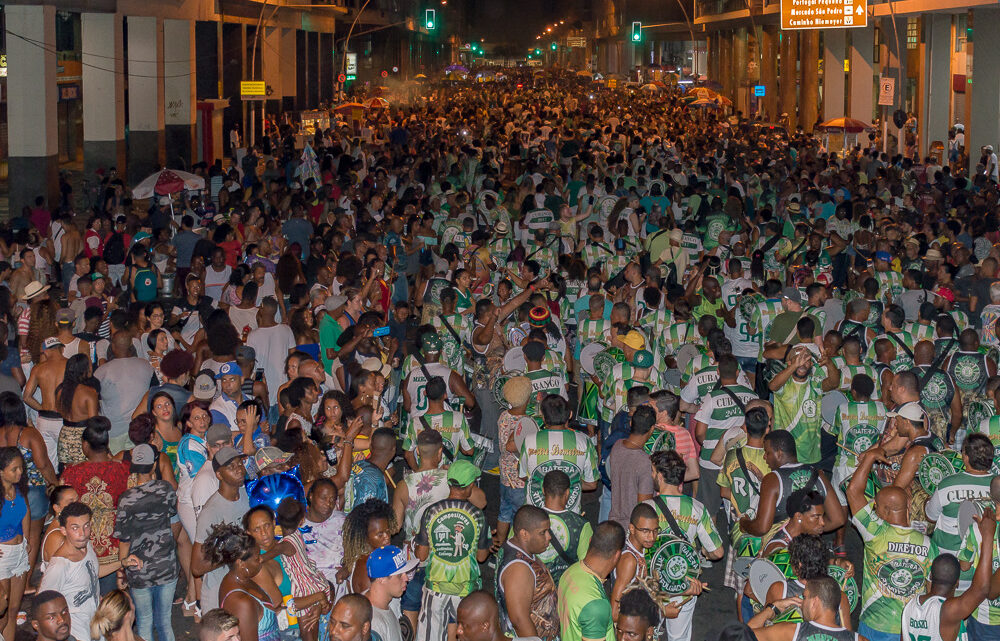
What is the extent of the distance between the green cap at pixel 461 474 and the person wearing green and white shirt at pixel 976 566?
265cm

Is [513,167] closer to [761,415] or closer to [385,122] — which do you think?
[385,122]

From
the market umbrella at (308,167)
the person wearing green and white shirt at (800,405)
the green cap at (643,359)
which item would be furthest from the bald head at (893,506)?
the market umbrella at (308,167)

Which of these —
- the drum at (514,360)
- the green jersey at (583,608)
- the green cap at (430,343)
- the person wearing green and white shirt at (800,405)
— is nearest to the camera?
the green jersey at (583,608)

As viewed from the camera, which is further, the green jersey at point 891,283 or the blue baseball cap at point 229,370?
the green jersey at point 891,283

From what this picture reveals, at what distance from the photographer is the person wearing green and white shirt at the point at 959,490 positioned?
21.9 ft

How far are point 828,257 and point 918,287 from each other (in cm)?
246

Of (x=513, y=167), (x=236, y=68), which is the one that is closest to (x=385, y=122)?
(x=236, y=68)

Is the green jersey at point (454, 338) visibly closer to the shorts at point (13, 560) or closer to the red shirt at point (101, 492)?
the red shirt at point (101, 492)

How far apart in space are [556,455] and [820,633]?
8.15ft

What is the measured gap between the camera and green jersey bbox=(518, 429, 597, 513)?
24.5 feet

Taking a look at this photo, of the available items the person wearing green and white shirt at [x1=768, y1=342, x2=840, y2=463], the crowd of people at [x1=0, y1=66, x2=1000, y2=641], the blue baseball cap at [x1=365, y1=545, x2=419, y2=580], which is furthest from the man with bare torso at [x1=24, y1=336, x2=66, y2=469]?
the person wearing green and white shirt at [x1=768, y1=342, x2=840, y2=463]

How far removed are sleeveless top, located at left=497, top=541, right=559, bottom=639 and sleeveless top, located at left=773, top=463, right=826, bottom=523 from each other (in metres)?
1.55

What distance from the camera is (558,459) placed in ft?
24.6

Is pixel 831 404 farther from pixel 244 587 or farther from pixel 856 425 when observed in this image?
pixel 244 587
